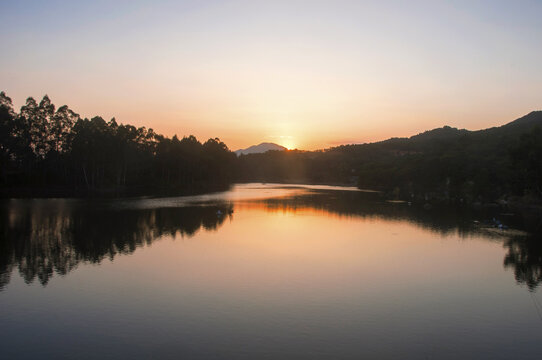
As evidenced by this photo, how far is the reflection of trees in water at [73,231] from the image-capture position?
20381 millimetres

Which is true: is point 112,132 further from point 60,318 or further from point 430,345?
point 430,345

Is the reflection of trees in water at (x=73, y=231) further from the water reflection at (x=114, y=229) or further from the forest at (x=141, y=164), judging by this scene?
the forest at (x=141, y=164)

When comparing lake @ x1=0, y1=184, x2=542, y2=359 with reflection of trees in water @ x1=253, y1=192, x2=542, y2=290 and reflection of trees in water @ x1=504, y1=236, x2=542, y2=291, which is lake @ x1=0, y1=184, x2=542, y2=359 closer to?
reflection of trees in water @ x1=504, y1=236, x2=542, y2=291

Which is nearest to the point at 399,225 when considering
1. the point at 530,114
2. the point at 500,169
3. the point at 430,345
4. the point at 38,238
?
the point at 430,345

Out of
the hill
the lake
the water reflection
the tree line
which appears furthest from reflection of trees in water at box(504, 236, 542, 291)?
the tree line

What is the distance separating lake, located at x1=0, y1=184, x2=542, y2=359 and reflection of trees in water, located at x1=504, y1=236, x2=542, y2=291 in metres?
0.13

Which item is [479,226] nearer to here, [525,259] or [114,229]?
[525,259]

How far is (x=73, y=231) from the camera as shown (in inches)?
1148

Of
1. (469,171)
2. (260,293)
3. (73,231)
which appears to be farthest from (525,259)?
(469,171)

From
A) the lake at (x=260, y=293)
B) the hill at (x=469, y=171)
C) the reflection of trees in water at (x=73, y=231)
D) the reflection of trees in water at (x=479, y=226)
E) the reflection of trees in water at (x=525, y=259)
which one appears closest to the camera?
the lake at (x=260, y=293)

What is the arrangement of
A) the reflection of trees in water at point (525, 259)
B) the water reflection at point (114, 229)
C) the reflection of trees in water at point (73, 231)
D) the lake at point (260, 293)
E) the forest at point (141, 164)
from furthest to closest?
the forest at point (141, 164) → the water reflection at point (114, 229) → the reflection of trees in water at point (525, 259) → the reflection of trees in water at point (73, 231) → the lake at point (260, 293)

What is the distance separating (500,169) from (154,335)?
7151cm

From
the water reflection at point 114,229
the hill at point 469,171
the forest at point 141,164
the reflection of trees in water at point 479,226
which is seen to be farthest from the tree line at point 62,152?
the hill at point 469,171

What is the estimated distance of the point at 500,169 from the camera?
2714 inches
